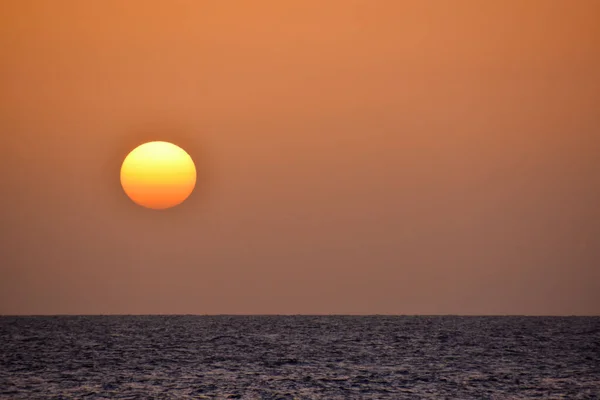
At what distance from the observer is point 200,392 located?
2716 cm

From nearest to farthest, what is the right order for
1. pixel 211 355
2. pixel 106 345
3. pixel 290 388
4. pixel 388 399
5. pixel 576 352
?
pixel 388 399, pixel 290 388, pixel 211 355, pixel 576 352, pixel 106 345

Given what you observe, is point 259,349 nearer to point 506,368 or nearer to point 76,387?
point 506,368

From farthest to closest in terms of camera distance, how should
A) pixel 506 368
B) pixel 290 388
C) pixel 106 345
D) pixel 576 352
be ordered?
pixel 106 345 < pixel 576 352 < pixel 506 368 < pixel 290 388

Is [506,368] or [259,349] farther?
[259,349]

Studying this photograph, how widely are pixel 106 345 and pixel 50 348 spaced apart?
505cm

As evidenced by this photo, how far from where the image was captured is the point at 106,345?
194 ft

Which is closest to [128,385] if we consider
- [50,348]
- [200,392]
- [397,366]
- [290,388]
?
[200,392]

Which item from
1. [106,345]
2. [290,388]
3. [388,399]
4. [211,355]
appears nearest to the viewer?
[388,399]

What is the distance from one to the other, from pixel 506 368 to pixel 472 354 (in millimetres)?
8838

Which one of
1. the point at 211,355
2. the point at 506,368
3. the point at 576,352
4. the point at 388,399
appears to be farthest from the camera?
the point at 576,352

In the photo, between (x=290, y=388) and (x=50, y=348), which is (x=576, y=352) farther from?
(x=50, y=348)

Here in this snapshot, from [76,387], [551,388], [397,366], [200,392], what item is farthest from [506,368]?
[76,387]

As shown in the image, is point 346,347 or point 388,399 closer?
point 388,399

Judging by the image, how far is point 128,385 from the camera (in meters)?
29.5
